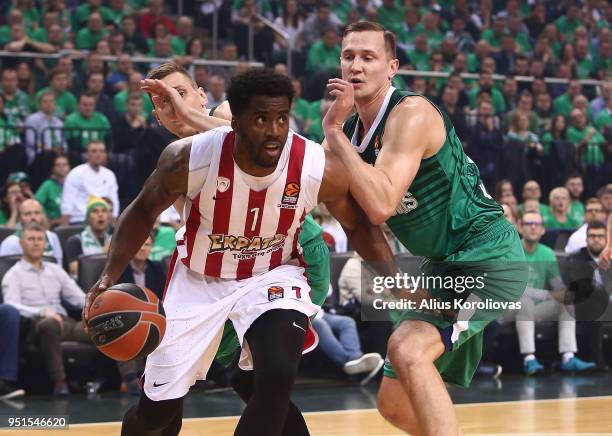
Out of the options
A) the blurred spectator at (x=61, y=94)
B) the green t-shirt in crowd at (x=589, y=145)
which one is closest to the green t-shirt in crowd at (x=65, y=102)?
the blurred spectator at (x=61, y=94)

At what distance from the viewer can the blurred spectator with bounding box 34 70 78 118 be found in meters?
12.1

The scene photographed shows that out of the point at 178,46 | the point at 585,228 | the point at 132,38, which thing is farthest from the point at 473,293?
the point at 178,46

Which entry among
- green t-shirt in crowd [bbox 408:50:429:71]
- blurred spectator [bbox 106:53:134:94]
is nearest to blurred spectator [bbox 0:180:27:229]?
blurred spectator [bbox 106:53:134:94]

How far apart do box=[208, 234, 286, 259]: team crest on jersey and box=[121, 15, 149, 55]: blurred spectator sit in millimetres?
9325

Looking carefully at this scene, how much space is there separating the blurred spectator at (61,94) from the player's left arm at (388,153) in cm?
755

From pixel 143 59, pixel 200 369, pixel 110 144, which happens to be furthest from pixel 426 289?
pixel 143 59

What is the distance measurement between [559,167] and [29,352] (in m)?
7.33

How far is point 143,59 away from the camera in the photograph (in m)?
13.3

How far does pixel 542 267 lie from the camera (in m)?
10.7

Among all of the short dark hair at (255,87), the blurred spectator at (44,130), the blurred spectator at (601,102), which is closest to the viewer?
the short dark hair at (255,87)

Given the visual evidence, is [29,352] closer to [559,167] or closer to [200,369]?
[200,369]

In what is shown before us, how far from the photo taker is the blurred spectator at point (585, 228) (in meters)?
11.2

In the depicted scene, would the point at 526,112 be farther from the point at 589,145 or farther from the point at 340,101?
the point at 340,101

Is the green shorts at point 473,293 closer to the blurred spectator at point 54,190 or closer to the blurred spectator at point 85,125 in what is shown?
the blurred spectator at point 54,190
